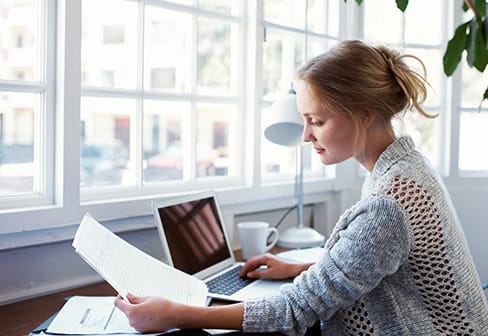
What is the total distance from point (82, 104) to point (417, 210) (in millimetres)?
1113

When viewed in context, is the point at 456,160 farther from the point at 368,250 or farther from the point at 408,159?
the point at 368,250

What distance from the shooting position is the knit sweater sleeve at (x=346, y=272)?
119 cm

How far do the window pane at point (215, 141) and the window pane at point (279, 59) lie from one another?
0.25m

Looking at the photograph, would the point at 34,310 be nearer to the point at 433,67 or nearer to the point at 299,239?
the point at 299,239

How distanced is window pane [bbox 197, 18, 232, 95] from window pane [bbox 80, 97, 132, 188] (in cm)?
40

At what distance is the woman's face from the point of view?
136 centimetres

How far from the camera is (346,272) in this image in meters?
1.19

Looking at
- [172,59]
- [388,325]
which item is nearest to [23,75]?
[172,59]

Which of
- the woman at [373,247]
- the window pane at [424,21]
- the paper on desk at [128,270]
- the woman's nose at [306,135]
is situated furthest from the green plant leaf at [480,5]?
the window pane at [424,21]

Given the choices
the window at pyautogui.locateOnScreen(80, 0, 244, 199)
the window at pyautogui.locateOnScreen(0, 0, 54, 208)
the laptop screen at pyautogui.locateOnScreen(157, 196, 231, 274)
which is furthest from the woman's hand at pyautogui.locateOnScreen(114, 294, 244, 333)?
the window at pyautogui.locateOnScreen(80, 0, 244, 199)

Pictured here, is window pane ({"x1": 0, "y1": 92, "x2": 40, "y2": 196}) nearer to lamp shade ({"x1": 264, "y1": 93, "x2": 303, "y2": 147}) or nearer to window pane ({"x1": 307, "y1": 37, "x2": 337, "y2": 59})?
lamp shade ({"x1": 264, "y1": 93, "x2": 303, "y2": 147})

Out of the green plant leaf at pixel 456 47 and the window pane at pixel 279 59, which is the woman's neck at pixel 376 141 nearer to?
the green plant leaf at pixel 456 47

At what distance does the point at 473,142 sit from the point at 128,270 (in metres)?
2.29

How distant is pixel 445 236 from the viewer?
1287 mm
